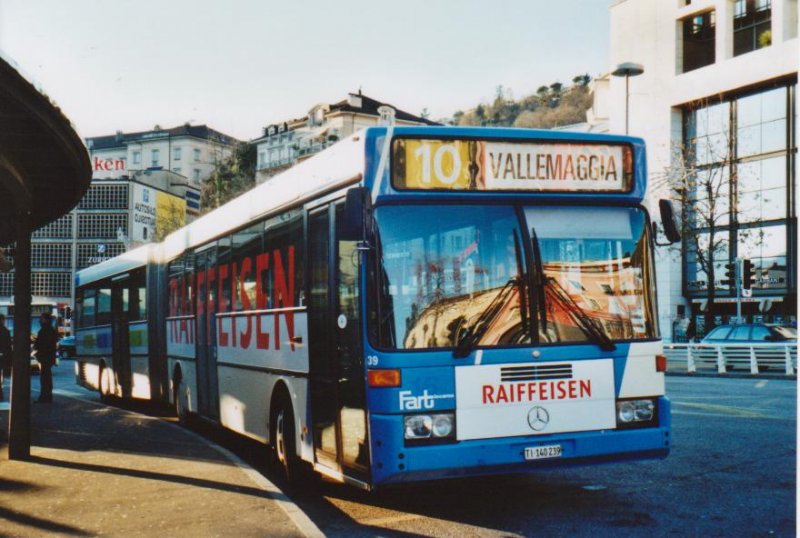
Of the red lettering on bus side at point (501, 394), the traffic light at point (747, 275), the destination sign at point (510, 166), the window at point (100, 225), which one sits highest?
the window at point (100, 225)

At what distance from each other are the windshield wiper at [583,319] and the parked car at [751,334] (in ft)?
79.2

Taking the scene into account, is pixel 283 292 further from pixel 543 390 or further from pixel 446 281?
pixel 543 390

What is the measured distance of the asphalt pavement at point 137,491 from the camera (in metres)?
7.28

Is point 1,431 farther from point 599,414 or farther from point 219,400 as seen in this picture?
point 599,414

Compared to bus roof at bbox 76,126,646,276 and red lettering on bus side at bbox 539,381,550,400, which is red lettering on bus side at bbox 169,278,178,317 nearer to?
bus roof at bbox 76,126,646,276

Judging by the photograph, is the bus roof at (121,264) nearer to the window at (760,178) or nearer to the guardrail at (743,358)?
the guardrail at (743,358)

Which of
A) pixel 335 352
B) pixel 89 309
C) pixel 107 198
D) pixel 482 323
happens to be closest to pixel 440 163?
pixel 482 323

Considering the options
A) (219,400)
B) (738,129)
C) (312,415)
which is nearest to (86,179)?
(219,400)

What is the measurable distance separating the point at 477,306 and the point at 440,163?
1.13 m

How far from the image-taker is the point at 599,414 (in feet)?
24.8

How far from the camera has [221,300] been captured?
12008mm

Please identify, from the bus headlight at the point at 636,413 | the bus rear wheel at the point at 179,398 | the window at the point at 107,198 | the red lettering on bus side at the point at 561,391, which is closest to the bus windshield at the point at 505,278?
the red lettering on bus side at the point at 561,391

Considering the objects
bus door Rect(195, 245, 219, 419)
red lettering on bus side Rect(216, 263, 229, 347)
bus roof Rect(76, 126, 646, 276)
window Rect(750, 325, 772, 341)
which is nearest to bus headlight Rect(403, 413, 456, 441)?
bus roof Rect(76, 126, 646, 276)

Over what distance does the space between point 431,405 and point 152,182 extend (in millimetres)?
114781
